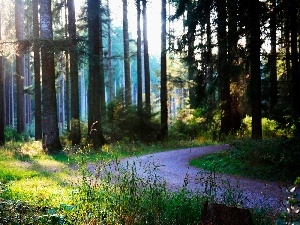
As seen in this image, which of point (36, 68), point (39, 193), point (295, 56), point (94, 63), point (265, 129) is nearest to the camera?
point (39, 193)

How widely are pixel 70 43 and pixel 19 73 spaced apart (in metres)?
12.5

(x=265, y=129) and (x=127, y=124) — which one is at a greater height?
(x=127, y=124)

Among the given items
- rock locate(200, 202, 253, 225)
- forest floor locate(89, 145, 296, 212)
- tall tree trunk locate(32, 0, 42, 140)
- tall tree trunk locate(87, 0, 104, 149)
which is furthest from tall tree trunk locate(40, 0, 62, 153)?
rock locate(200, 202, 253, 225)

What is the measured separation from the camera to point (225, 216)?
4133 millimetres

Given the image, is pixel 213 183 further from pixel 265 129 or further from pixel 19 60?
pixel 19 60

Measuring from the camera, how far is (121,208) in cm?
452

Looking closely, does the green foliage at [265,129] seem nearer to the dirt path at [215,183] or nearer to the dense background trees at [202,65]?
the dense background trees at [202,65]

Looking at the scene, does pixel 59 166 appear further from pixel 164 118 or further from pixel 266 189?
pixel 164 118

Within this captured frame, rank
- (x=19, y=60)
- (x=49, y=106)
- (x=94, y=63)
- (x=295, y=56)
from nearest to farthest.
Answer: (x=295, y=56) → (x=49, y=106) → (x=94, y=63) → (x=19, y=60)

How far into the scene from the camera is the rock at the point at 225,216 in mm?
4117

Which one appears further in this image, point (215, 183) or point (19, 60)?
point (19, 60)

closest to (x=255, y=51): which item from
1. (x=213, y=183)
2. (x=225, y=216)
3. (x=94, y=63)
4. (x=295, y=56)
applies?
(x=295, y=56)

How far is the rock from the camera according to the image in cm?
412

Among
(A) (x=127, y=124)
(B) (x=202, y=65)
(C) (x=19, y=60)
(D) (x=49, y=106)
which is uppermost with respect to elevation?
(C) (x=19, y=60)
